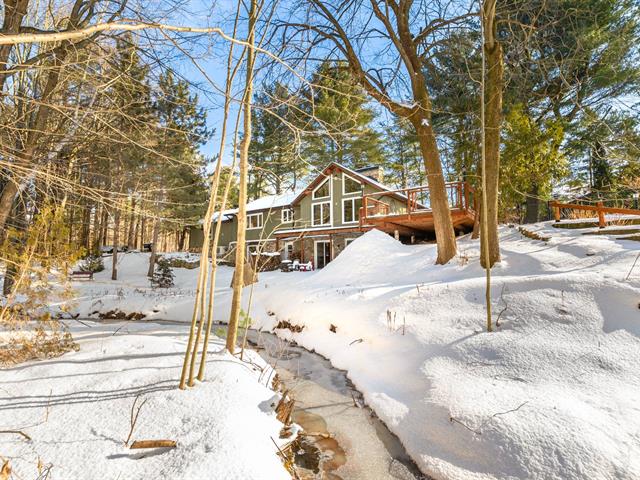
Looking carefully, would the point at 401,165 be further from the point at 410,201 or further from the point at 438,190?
the point at 438,190

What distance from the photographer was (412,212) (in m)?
12.8

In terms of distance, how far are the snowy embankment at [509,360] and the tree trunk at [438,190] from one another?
52 cm

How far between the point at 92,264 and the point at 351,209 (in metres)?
14.6

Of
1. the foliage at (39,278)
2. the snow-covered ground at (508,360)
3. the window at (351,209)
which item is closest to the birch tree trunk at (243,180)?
the snow-covered ground at (508,360)

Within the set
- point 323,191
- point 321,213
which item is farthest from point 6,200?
point 323,191

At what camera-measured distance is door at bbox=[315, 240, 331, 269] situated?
18223 millimetres

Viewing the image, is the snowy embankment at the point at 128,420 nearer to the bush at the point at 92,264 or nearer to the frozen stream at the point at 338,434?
the frozen stream at the point at 338,434

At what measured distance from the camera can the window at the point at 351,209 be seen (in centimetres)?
1770

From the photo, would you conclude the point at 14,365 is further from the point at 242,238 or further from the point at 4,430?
the point at 242,238

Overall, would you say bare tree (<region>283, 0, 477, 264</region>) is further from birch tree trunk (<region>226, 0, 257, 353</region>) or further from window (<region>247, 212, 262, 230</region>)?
window (<region>247, 212, 262, 230</region>)

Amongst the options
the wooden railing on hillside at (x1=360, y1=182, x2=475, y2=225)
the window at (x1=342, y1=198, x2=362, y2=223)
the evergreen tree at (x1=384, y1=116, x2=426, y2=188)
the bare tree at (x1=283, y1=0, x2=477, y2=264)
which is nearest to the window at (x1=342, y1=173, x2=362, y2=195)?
the window at (x1=342, y1=198, x2=362, y2=223)

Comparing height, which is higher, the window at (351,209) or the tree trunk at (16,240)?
the window at (351,209)

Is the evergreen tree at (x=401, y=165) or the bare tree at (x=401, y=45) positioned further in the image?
the evergreen tree at (x=401, y=165)

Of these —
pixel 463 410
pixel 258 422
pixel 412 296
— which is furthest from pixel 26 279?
pixel 412 296
